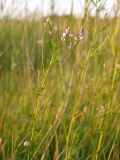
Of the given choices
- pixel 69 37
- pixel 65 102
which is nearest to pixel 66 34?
pixel 69 37

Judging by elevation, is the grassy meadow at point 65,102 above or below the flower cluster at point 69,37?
below

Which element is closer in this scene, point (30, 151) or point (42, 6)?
point (30, 151)

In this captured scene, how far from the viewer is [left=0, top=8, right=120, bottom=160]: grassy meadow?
1.25m

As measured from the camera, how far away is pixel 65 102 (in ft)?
6.73

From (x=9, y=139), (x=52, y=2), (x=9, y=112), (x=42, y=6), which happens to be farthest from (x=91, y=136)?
(x=42, y=6)

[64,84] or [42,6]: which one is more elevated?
[42,6]

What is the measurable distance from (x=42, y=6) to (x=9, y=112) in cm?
135

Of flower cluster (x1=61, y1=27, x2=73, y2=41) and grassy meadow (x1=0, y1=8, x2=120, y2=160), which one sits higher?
flower cluster (x1=61, y1=27, x2=73, y2=41)

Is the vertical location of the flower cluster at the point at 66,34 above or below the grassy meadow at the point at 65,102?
above

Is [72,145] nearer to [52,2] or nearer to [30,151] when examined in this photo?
[30,151]

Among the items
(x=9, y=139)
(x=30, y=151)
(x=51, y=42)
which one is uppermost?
(x=51, y=42)

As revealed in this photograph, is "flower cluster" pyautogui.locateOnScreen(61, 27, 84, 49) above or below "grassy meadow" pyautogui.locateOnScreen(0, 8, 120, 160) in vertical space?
above

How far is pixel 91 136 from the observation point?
1844 mm

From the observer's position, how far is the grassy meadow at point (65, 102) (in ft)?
4.10
